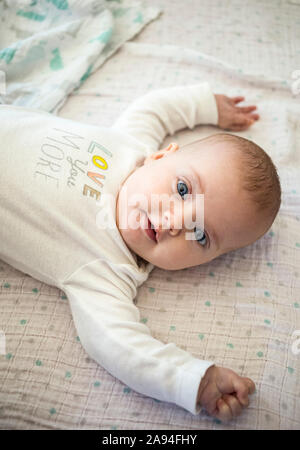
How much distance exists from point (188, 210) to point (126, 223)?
0.58 feet

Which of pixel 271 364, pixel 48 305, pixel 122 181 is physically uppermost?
pixel 122 181

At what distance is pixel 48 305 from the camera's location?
1044mm

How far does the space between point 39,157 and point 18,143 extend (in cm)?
7

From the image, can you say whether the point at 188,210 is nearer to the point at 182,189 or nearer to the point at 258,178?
the point at 182,189

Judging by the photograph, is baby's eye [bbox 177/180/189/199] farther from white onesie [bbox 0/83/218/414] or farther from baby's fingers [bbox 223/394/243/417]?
baby's fingers [bbox 223/394/243/417]

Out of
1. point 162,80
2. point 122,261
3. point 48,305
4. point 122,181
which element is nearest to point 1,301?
point 48,305

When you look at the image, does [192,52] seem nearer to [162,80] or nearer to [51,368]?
[162,80]

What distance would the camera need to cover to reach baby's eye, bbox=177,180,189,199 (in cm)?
96

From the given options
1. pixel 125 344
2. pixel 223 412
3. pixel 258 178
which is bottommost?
pixel 223 412

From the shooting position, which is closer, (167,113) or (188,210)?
(188,210)

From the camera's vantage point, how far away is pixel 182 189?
0.97m

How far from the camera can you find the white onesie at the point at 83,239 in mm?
896

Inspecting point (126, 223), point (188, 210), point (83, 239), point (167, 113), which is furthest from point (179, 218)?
Answer: point (167, 113)

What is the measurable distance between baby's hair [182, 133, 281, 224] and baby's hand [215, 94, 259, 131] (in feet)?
1.47
